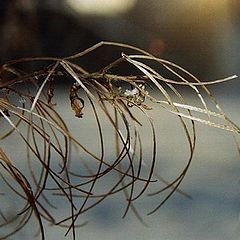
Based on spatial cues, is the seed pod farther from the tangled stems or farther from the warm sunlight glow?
the warm sunlight glow

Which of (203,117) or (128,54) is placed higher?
(128,54)

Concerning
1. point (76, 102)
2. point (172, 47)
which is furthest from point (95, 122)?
point (172, 47)

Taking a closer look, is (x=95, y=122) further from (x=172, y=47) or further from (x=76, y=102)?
(x=172, y=47)

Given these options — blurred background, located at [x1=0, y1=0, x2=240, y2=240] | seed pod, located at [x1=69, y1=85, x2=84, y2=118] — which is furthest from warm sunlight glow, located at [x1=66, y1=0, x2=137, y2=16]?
seed pod, located at [x1=69, y1=85, x2=84, y2=118]

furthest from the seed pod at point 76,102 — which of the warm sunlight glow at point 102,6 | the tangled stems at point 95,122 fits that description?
the warm sunlight glow at point 102,6

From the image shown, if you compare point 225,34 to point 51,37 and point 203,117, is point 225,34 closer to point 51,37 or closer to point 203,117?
point 203,117

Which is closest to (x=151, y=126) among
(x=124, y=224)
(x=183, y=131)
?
(x=183, y=131)
